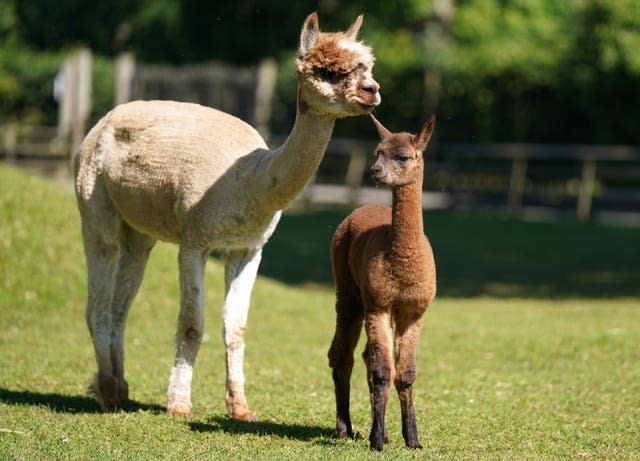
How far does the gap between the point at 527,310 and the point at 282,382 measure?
626 cm

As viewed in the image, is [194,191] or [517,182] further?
[517,182]

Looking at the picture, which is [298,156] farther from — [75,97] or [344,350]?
[75,97]

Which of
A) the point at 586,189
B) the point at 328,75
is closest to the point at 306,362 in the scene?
the point at 328,75

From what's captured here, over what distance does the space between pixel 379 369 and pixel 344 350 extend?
673 millimetres

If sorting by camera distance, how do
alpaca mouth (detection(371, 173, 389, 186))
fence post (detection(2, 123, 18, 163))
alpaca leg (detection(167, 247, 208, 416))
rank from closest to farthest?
alpaca mouth (detection(371, 173, 389, 186)) < alpaca leg (detection(167, 247, 208, 416)) < fence post (detection(2, 123, 18, 163))

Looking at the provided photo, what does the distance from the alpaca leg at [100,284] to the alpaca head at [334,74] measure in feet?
7.13

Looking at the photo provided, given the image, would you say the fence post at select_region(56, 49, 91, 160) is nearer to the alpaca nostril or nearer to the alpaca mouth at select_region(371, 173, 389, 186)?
the alpaca nostril

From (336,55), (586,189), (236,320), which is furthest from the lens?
(586,189)

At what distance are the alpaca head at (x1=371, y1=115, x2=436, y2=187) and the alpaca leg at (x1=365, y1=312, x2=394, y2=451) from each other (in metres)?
0.80

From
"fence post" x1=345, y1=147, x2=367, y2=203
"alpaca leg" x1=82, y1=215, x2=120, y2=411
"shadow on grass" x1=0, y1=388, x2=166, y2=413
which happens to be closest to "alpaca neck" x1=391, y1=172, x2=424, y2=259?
"shadow on grass" x1=0, y1=388, x2=166, y2=413

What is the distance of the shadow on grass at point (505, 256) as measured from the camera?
1795cm

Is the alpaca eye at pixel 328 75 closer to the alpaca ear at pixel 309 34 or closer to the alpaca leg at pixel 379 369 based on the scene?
the alpaca ear at pixel 309 34

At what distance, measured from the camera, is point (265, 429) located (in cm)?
748

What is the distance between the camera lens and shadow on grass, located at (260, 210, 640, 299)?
58.9 ft
